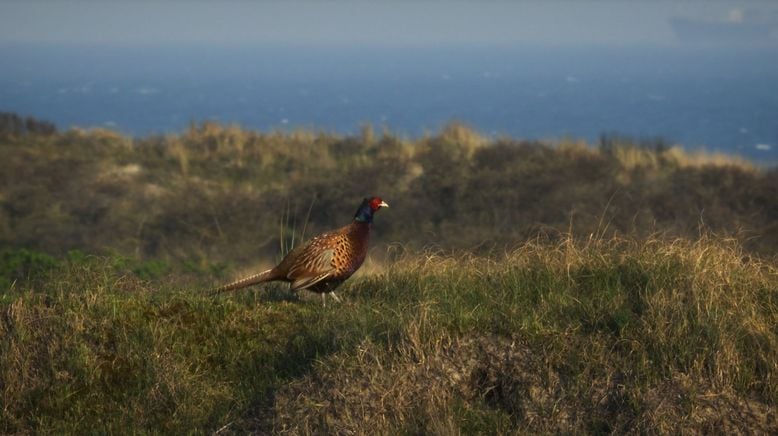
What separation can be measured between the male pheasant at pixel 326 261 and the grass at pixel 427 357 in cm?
27

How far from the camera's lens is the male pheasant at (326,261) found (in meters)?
7.83

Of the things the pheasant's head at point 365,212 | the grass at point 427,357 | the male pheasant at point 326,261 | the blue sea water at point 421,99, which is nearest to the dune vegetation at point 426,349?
the grass at point 427,357

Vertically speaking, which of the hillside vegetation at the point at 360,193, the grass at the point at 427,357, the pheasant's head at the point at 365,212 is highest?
the pheasant's head at the point at 365,212

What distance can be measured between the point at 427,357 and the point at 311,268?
5.44ft

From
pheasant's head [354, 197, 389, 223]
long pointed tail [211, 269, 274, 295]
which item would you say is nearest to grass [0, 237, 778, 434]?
long pointed tail [211, 269, 274, 295]

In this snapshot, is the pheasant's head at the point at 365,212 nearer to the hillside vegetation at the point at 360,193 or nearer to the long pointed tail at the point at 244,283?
the long pointed tail at the point at 244,283

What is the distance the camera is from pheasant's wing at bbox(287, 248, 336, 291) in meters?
7.79

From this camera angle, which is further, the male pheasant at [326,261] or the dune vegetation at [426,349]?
the male pheasant at [326,261]

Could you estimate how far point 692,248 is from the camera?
7723 mm

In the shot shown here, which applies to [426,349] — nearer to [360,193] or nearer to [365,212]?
[365,212]

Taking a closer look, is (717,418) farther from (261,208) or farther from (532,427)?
(261,208)

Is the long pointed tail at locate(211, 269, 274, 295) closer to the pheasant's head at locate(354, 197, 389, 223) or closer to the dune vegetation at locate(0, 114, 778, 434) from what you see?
the dune vegetation at locate(0, 114, 778, 434)

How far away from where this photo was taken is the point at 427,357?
6.43 meters

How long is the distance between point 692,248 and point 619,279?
628mm
